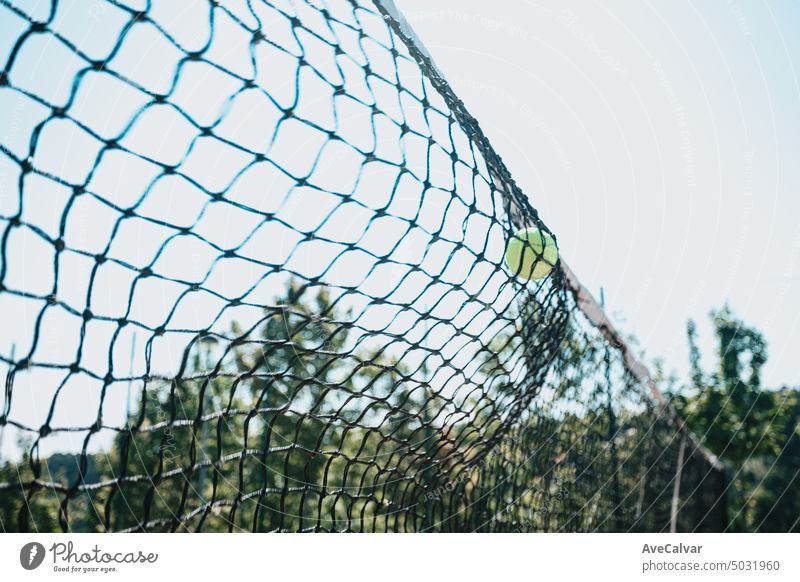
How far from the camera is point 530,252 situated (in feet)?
4.69

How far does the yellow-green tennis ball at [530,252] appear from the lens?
1.39 metres

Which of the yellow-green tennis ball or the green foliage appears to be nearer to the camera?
the yellow-green tennis ball

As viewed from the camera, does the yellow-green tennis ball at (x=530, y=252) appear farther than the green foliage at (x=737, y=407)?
No

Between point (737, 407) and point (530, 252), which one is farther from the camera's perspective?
point (737, 407)

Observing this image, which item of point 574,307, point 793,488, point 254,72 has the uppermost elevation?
point 254,72

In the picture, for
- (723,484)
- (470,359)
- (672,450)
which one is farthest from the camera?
(723,484)

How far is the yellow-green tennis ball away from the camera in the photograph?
139 cm

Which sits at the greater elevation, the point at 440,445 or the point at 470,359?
the point at 470,359

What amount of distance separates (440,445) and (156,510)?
24.1 feet
